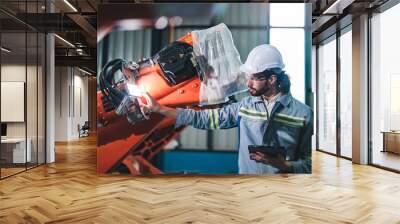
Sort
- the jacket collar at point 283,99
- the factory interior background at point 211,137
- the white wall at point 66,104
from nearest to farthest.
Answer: the factory interior background at point 211,137 < the jacket collar at point 283,99 < the white wall at point 66,104

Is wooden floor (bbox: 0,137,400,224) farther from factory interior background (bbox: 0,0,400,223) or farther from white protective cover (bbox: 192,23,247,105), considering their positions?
white protective cover (bbox: 192,23,247,105)

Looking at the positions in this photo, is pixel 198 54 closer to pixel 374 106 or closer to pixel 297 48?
pixel 297 48

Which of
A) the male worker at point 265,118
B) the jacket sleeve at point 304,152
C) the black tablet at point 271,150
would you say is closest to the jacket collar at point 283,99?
the male worker at point 265,118

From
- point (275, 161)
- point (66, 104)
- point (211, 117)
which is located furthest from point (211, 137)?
point (66, 104)

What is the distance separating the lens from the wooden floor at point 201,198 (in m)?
3.96

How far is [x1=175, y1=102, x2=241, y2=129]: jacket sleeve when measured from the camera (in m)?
6.38

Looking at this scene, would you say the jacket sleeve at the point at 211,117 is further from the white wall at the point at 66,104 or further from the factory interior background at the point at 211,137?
the white wall at the point at 66,104

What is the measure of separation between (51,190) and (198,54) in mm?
3147

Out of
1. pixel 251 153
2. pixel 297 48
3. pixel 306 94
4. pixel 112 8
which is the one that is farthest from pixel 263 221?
pixel 112 8

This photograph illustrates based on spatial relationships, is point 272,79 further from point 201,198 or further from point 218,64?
point 201,198

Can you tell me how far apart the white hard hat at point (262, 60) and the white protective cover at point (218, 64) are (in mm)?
145

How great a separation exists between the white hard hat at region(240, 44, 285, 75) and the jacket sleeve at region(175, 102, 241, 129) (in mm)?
635

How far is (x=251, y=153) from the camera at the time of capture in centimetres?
639

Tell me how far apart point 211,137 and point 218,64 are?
1250mm
